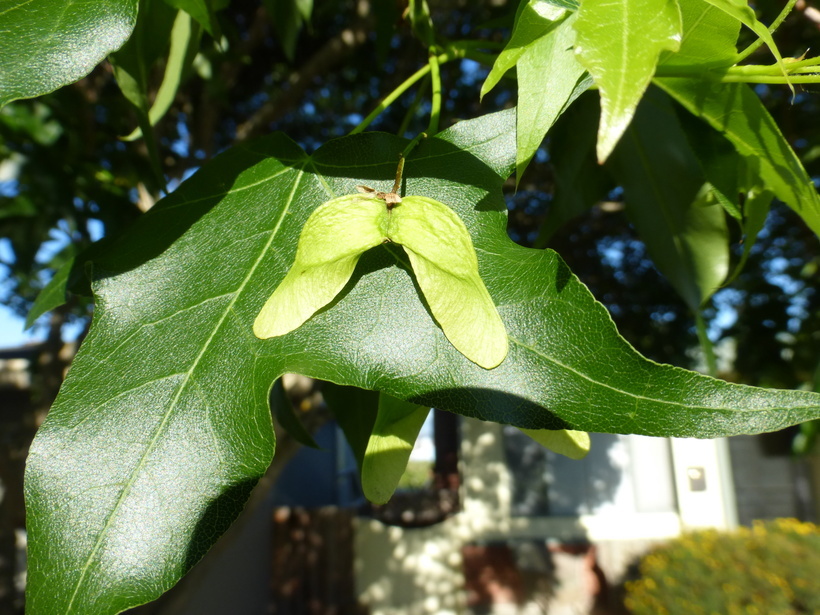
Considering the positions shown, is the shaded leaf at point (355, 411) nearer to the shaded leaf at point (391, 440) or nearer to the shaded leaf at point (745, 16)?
the shaded leaf at point (391, 440)

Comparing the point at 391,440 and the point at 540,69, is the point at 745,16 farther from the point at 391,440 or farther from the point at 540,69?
the point at 391,440

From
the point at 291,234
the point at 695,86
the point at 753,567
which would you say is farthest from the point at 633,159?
the point at 753,567

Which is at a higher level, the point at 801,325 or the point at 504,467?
the point at 801,325

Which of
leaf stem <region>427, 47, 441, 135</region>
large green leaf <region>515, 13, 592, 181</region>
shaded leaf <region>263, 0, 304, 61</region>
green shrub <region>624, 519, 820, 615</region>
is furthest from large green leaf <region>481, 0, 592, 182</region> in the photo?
green shrub <region>624, 519, 820, 615</region>

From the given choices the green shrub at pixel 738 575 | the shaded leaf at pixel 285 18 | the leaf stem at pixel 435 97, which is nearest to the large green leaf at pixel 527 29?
the leaf stem at pixel 435 97

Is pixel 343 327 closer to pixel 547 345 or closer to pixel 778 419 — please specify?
pixel 547 345

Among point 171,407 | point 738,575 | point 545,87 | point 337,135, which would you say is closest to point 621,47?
point 545,87
